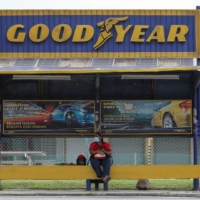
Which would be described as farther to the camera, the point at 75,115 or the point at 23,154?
the point at 23,154

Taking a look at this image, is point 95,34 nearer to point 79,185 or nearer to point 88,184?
point 79,185

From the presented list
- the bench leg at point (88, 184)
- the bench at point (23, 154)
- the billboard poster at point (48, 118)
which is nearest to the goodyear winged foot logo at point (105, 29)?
the billboard poster at point (48, 118)

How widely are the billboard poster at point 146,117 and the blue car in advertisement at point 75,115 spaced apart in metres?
0.35

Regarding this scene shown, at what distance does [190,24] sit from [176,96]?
7.18 ft

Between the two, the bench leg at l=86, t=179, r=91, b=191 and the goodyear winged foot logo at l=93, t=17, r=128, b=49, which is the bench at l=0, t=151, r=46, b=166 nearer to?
the goodyear winged foot logo at l=93, t=17, r=128, b=49

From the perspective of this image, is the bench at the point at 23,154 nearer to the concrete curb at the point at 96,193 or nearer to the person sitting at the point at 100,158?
the person sitting at the point at 100,158

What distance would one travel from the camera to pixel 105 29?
787 inches

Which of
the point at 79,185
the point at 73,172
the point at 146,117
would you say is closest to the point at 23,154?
the point at 79,185

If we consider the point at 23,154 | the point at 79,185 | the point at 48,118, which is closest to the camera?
the point at 79,185

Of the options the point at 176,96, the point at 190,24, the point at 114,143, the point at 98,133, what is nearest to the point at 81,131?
the point at 98,133

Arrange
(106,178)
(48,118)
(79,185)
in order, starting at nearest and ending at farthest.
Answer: (106,178), (79,185), (48,118)

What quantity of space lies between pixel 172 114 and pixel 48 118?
3273 millimetres

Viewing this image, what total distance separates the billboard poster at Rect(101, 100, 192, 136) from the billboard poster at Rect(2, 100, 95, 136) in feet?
1.56

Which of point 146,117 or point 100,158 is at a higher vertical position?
point 146,117
